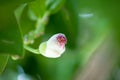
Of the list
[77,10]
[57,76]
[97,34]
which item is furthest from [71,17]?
[57,76]

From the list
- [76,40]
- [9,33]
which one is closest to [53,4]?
[76,40]

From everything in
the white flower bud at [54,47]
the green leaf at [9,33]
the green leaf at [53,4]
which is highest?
the green leaf at [9,33]

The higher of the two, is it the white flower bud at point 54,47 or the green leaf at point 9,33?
the green leaf at point 9,33

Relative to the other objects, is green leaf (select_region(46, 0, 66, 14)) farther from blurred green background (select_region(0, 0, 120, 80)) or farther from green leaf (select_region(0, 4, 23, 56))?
green leaf (select_region(0, 4, 23, 56))

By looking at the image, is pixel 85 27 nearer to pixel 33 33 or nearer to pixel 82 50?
pixel 82 50

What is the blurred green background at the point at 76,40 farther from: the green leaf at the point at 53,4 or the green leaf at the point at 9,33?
the green leaf at the point at 9,33

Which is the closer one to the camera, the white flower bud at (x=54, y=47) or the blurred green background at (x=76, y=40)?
the white flower bud at (x=54, y=47)

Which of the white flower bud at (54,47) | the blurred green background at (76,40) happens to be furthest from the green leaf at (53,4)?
the white flower bud at (54,47)

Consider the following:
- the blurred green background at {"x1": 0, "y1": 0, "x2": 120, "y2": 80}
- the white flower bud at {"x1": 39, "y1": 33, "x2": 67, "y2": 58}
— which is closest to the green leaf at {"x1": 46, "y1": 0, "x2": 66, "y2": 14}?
the blurred green background at {"x1": 0, "y1": 0, "x2": 120, "y2": 80}
